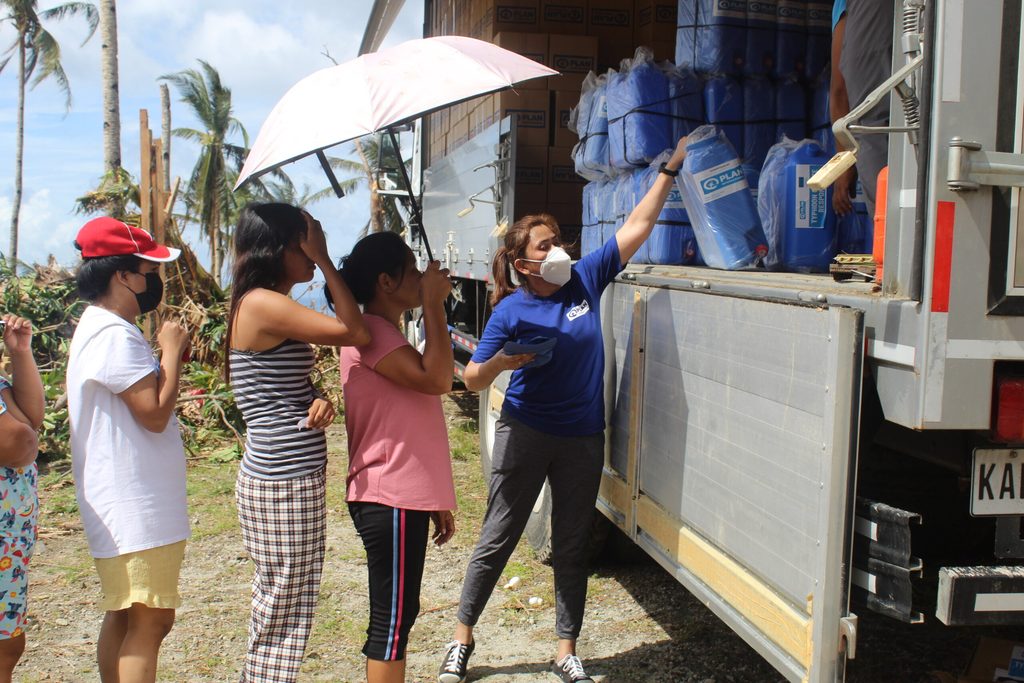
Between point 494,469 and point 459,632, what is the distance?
0.66 meters

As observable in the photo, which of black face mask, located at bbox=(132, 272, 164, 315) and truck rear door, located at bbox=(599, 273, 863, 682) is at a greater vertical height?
black face mask, located at bbox=(132, 272, 164, 315)

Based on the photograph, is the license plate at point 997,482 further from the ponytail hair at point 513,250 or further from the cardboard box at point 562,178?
the cardboard box at point 562,178

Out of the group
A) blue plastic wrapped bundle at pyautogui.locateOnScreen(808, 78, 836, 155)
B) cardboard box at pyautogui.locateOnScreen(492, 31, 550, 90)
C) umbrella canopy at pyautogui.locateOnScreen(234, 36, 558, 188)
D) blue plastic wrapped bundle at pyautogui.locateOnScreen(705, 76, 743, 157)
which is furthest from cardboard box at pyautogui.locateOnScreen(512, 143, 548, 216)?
umbrella canopy at pyautogui.locateOnScreen(234, 36, 558, 188)

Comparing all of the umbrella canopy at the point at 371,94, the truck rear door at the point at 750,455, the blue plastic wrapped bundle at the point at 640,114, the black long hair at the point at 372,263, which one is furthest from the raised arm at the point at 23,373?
the blue plastic wrapped bundle at the point at 640,114

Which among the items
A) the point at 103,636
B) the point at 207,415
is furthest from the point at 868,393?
the point at 207,415

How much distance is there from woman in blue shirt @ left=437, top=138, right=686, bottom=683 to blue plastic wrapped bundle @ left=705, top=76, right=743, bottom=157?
0.93 meters

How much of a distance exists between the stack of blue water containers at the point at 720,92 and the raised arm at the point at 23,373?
2.55 m

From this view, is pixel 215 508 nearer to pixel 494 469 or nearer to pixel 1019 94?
pixel 494 469

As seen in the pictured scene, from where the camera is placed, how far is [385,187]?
10398mm

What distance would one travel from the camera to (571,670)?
136 inches

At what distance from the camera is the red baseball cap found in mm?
2730

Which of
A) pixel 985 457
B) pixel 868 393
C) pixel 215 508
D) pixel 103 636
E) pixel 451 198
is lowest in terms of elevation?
pixel 215 508

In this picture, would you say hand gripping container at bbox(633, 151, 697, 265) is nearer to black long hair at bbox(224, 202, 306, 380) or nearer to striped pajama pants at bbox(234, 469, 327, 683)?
black long hair at bbox(224, 202, 306, 380)

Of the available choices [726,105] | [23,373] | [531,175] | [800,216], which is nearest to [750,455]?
[800,216]
